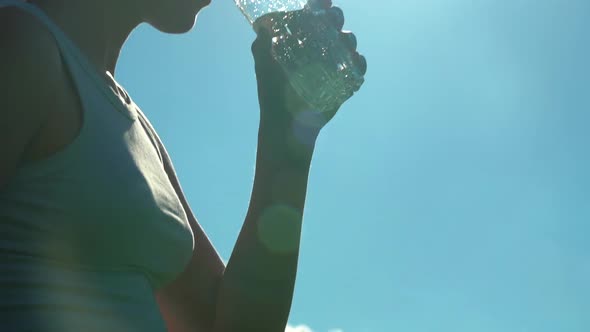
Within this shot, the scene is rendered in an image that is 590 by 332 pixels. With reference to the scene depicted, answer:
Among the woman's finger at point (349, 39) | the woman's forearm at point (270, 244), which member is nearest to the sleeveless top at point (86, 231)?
the woman's forearm at point (270, 244)

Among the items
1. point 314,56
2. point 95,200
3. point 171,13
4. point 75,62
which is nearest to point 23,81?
point 75,62

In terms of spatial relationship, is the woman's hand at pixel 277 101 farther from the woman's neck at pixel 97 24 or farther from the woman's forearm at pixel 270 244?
the woman's neck at pixel 97 24

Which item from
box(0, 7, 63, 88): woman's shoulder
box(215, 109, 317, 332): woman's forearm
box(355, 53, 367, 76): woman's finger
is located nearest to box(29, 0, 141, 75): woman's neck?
box(0, 7, 63, 88): woman's shoulder

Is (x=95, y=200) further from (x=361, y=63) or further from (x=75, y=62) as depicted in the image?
(x=361, y=63)

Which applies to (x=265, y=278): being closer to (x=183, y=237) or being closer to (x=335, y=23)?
(x=183, y=237)

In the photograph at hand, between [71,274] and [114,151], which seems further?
[114,151]

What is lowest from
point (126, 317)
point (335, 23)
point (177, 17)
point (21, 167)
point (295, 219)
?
point (126, 317)

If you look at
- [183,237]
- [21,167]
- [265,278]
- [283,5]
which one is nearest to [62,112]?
[21,167]

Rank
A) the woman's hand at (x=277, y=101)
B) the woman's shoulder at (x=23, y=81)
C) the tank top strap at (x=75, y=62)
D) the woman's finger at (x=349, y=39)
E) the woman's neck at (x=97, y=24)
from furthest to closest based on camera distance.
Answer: the woman's hand at (x=277, y=101)
the woman's finger at (x=349, y=39)
the woman's neck at (x=97, y=24)
the tank top strap at (x=75, y=62)
the woman's shoulder at (x=23, y=81)

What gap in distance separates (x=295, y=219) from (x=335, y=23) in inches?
30.1

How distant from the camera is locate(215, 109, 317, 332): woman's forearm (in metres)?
2.14

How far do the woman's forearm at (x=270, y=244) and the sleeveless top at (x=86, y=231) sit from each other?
41 centimetres

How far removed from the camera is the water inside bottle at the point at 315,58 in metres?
2.12

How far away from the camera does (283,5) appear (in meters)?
2.70
